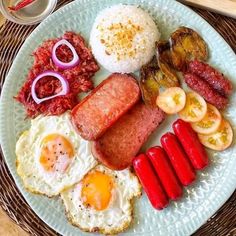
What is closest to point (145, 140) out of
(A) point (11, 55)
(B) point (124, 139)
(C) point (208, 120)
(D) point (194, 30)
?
(B) point (124, 139)

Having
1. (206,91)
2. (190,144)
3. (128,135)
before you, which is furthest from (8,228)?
(206,91)

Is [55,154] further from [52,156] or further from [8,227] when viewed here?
[8,227]

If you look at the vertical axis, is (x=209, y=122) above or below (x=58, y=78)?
below

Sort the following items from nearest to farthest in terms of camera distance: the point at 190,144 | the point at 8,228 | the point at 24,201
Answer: the point at 190,144 → the point at 24,201 → the point at 8,228

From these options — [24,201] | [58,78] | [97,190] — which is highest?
[58,78]

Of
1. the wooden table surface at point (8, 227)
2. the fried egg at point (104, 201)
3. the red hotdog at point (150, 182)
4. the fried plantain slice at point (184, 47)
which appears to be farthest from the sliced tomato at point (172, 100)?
the wooden table surface at point (8, 227)
